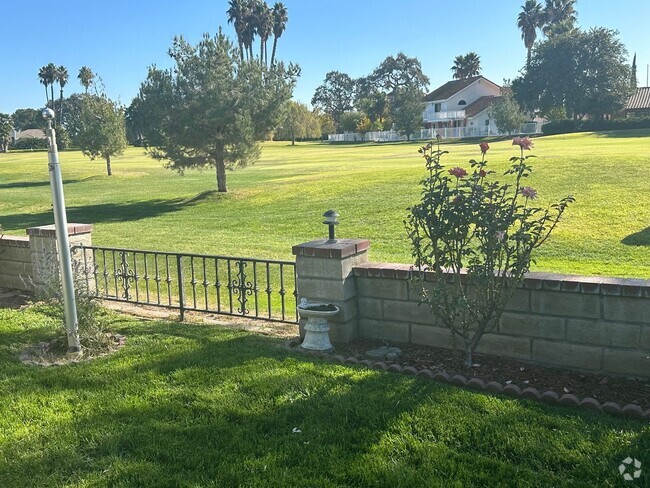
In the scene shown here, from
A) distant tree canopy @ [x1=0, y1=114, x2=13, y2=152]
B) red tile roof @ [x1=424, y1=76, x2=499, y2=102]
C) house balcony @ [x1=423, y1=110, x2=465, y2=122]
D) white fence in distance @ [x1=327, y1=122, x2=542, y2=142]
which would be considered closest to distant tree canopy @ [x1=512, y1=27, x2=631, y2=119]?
white fence in distance @ [x1=327, y1=122, x2=542, y2=142]

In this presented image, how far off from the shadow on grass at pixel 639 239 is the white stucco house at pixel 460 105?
62951 mm

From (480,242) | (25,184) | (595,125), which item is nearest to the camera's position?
(480,242)

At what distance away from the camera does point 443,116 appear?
77.4 meters

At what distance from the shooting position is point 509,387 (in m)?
4.41

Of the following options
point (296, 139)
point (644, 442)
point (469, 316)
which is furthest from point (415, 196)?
point (296, 139)

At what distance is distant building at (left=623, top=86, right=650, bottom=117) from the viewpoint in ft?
207

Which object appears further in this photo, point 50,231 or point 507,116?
point 507,116

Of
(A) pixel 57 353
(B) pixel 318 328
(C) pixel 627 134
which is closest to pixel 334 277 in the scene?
(B) pixel 318 328

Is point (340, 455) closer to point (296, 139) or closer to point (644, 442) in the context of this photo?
point (644, 442)

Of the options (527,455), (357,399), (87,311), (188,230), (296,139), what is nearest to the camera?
(527,455)

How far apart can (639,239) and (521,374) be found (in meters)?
7.35

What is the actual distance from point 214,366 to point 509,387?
92.5 inches

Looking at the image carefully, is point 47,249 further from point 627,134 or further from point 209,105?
point 627,134

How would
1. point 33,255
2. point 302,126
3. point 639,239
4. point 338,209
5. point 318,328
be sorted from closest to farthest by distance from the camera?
1. point 318,328
2. point 33,255
3. point 639,239
4. point 338,209
5. point 302,126
